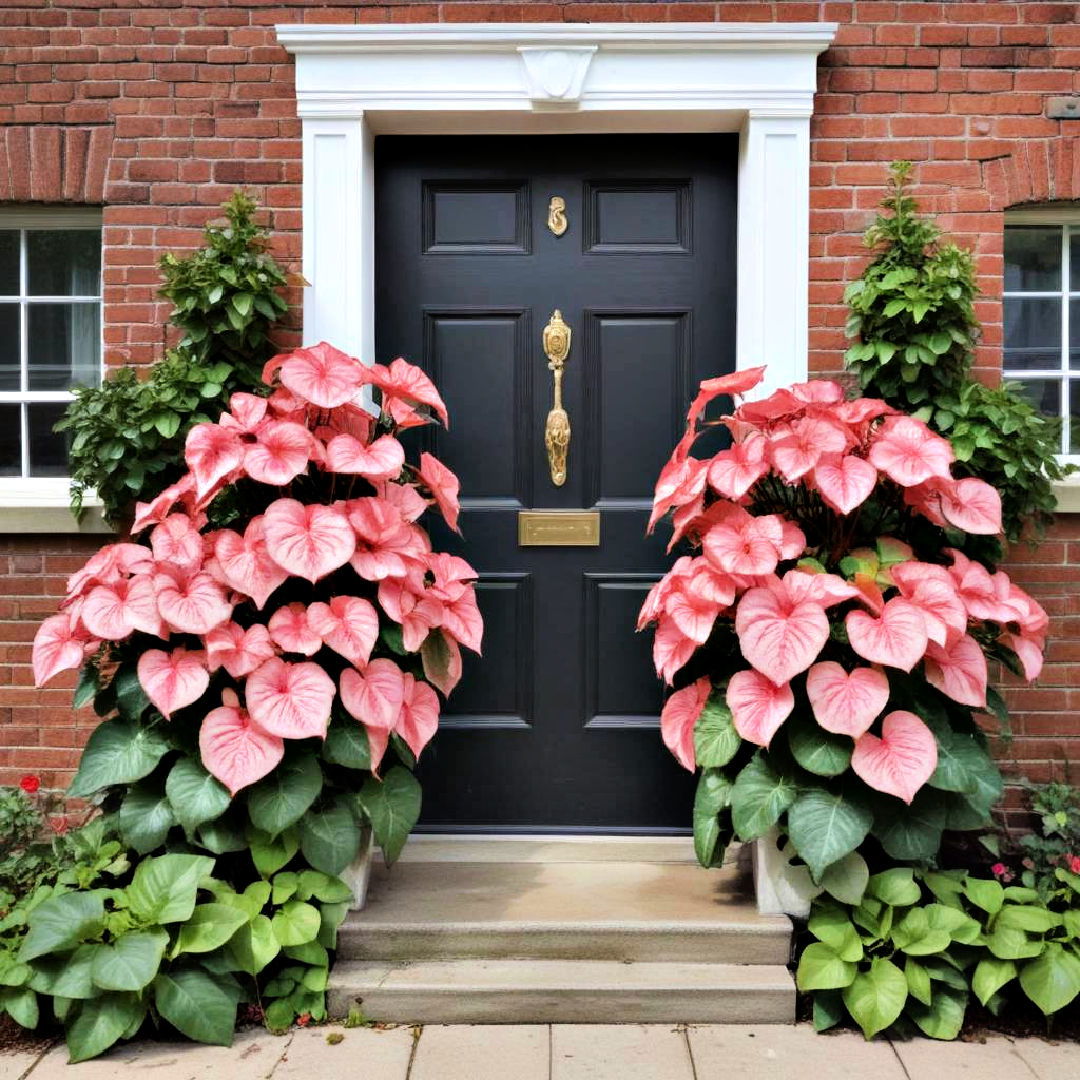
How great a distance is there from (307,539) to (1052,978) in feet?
7.69

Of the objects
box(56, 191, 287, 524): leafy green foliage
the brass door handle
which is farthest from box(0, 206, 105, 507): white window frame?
the brass door handle

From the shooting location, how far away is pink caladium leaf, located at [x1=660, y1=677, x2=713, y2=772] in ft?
11.2

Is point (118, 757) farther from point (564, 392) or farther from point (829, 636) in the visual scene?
point (829, 636)

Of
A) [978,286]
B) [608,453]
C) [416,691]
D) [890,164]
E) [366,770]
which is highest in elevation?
[890,164]

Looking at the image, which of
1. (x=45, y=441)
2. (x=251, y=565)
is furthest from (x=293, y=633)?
(x=45, y=441)

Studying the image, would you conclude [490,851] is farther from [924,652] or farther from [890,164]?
[890,164]

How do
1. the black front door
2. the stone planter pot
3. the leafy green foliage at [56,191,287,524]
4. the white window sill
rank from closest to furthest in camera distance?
the stone planter pot
the leafy green foliage at [56,191,287,524]
the white window sill
the black front door

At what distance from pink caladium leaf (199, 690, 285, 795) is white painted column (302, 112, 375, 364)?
1356 millimetres

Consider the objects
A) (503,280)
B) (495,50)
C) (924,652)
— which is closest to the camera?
(924,652)

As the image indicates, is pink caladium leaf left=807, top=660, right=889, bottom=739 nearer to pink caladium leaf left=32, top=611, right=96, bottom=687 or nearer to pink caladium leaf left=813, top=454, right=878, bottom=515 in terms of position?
pink caladium leaf left=813, top=454, right=878, bottom=515

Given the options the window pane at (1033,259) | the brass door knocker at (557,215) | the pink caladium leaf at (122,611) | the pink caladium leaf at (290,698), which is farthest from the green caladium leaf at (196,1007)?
the window pane at (1033,259)

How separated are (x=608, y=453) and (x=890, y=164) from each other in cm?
134

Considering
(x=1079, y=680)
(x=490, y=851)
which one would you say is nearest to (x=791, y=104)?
(x=1079, y=680)

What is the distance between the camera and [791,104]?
151 inches
